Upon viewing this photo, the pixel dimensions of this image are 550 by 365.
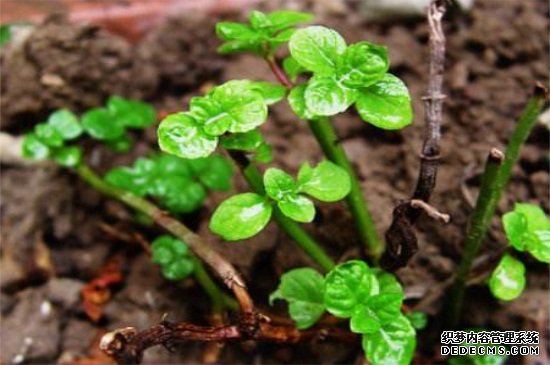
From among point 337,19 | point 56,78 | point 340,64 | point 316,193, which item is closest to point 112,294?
point 56,78

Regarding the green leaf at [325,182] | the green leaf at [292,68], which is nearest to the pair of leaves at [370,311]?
the green leaf at [325,182]

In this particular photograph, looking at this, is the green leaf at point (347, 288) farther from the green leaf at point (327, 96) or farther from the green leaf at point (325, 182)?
the green leaf at point (327, 96)

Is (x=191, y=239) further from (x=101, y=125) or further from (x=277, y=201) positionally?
(x=101, y=125)

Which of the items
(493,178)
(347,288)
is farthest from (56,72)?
(493,178)

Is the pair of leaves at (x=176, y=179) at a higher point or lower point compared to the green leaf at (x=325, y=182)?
lower

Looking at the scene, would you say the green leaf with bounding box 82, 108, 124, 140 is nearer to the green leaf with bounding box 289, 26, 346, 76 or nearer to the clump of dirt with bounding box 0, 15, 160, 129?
the clump of dirt with bounding box 0, 15, 160, 129

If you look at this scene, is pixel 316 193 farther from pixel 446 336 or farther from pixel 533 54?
pixel 533 54
